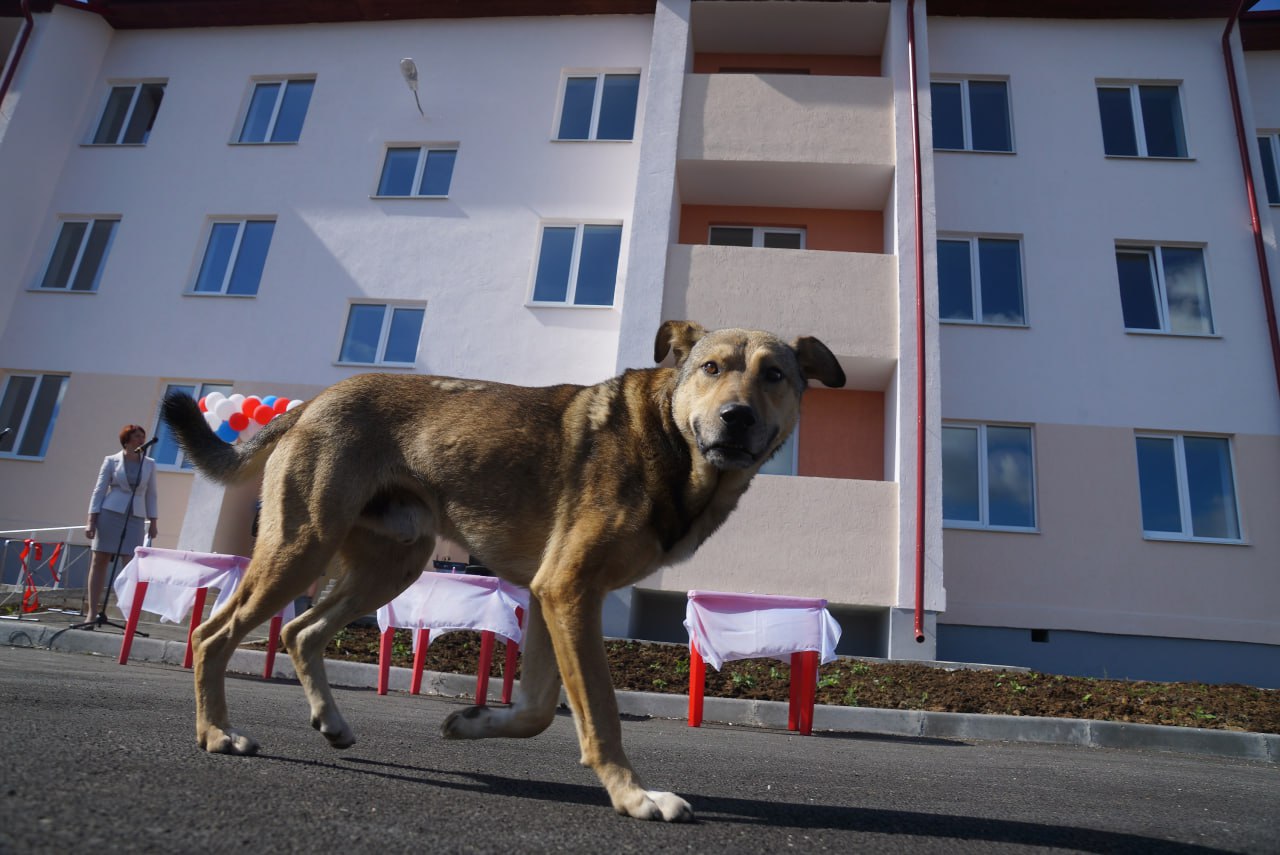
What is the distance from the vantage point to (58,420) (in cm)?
1572

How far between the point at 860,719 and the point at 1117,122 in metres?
13.5

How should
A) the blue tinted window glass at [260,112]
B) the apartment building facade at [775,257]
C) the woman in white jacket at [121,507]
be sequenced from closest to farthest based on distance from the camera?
the woman in white jacket at [121,507]
the apartment building facade at [775,257]
the blue tinted window glass at [260,112]

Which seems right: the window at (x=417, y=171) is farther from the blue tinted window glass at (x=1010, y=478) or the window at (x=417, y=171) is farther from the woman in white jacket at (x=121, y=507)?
the blue tinted window glass at (x=1010, y=478)

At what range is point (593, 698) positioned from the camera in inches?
116

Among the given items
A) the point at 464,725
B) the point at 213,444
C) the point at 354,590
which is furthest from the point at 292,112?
the point at 464,725

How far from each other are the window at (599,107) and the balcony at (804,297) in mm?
4542

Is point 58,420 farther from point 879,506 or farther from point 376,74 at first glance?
point 879,506

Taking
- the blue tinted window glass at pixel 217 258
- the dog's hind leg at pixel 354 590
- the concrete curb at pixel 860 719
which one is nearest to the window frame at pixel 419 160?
the blue tinted window glass at pixel 217 258

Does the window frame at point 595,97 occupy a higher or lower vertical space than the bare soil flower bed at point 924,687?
higher

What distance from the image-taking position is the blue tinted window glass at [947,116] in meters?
15.4

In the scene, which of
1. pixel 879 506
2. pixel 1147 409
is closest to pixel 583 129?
pixel 879 506

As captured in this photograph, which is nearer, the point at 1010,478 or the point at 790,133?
the point at 1010,478

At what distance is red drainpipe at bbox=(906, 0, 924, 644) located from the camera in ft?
37.6

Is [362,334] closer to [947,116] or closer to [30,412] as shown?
[30,412]
